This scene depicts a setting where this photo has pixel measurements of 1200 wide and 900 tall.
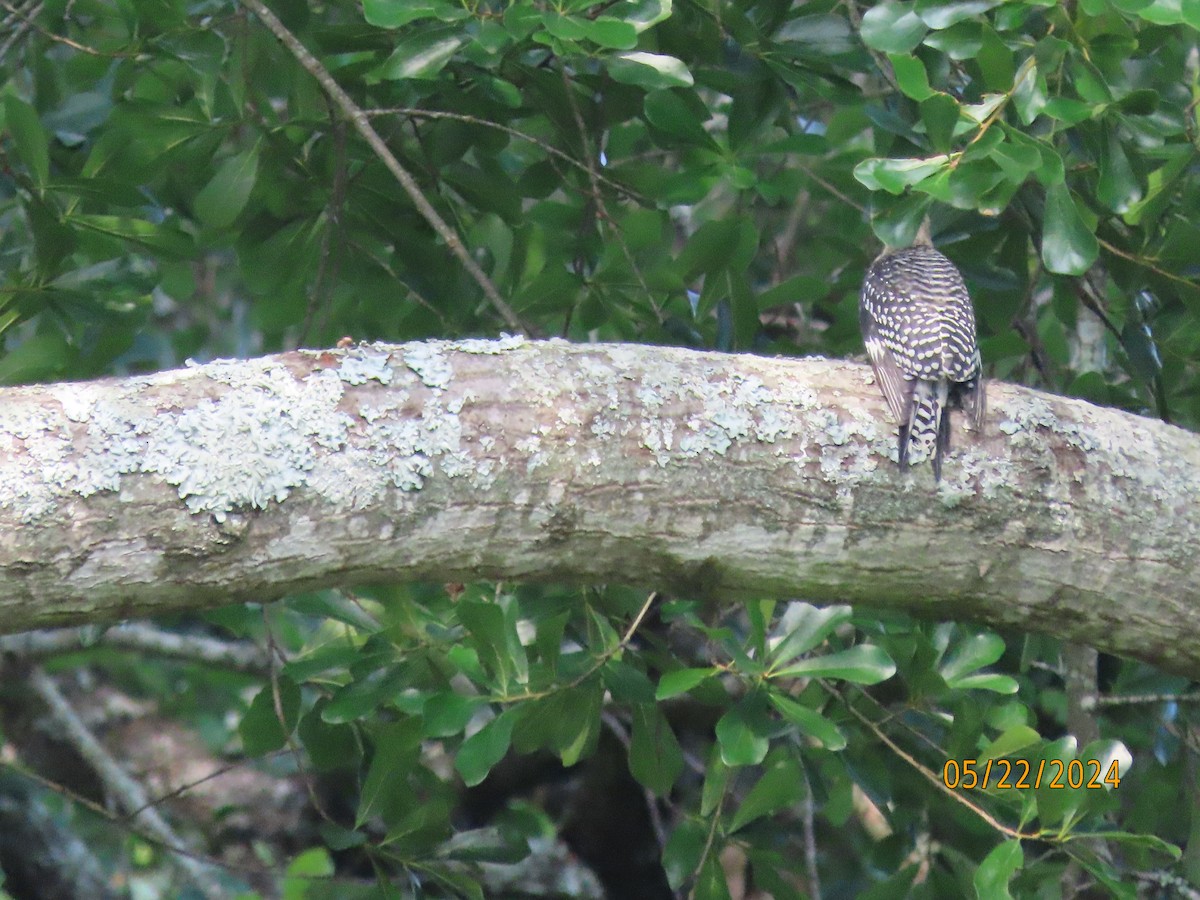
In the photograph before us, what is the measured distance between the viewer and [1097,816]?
9.05ft

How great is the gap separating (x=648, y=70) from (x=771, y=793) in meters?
1.68

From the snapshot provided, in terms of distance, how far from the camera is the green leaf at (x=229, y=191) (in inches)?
124

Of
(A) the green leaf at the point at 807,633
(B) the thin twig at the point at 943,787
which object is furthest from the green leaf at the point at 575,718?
(B) the thin twig at the point at 943,787

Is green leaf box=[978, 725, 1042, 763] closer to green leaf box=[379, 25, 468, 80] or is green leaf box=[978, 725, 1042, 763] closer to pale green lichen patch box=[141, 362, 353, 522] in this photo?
→ pale green lichen patch box=[141, 362, 353, 522]

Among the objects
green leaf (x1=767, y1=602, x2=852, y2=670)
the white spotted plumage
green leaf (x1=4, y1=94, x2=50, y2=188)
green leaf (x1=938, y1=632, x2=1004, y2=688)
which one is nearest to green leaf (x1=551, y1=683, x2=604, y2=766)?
green leaf (x1=767, y1=602, x2=852, y2=670)

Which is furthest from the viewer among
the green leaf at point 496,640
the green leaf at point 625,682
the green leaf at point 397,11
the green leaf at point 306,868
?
the green leaf at point 306,868

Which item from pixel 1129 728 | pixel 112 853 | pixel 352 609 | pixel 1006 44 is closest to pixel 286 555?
pixel 352 609

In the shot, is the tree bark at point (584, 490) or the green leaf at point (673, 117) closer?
the tree bark at point (584, 490)

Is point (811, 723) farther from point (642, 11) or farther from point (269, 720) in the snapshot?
point (642, 11)

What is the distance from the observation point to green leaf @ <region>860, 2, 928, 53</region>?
2.59m

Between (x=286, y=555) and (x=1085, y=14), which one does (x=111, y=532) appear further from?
(x=1085, y=14)

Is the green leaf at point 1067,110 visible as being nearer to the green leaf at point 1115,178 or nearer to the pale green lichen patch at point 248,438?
the green leaf at point 1115,178

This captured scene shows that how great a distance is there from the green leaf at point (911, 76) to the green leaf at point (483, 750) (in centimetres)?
149

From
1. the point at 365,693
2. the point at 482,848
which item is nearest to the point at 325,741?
the point at 365,693
